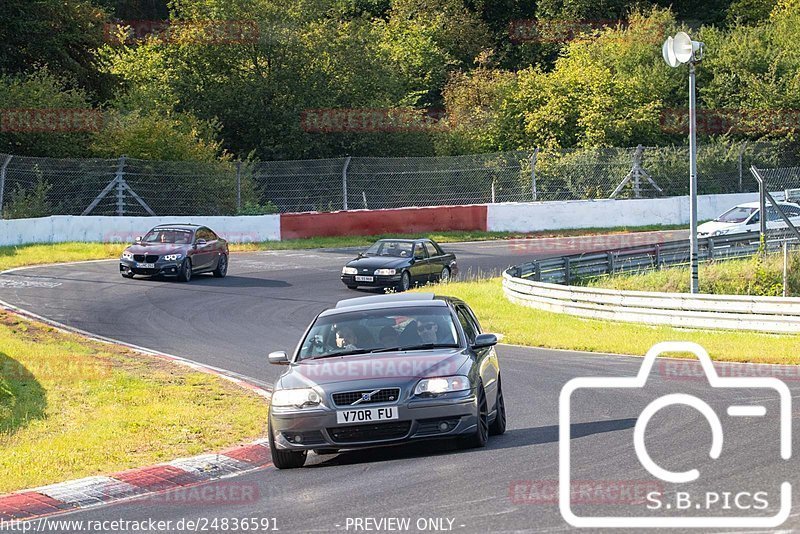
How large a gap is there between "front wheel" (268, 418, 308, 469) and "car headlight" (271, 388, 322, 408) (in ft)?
0.77

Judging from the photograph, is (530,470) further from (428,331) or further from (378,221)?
(378,221)

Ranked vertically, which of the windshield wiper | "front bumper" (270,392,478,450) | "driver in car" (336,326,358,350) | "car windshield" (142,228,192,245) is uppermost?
"car windshield" (142,228,192,245)

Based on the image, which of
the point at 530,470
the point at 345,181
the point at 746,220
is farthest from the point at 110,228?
the point at 530,470

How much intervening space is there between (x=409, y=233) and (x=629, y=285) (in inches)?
560

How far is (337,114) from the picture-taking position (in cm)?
5281

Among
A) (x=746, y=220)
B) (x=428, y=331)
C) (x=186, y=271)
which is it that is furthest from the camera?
(x=746, y=220)

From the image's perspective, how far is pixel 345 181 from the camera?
4122cm

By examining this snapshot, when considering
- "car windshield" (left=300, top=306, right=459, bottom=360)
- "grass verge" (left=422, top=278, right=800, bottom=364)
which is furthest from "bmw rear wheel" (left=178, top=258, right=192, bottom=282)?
"car windshield" (left=300, top=306, right=459, bottom=360)

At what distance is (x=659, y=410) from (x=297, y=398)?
12.8ft

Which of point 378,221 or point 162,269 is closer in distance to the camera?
point 162,269

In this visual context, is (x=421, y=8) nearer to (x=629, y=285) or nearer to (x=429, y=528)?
(x=629, y=285)

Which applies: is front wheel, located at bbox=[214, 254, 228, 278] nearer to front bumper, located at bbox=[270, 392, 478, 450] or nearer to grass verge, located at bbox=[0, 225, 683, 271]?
grass verge, located at bbox=[0, 225, 683, 271]

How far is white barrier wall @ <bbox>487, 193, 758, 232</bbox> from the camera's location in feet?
141

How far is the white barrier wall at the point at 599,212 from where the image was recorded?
1694 inches
